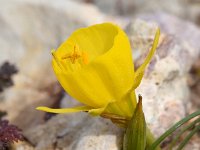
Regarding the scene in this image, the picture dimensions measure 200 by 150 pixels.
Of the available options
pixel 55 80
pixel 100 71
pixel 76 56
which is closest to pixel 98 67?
pixel 100 71

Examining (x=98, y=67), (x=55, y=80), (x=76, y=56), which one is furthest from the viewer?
(x=55, y=80)

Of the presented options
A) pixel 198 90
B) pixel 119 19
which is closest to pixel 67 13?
pixel 119 19

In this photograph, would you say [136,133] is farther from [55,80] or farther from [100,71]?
[55,80]

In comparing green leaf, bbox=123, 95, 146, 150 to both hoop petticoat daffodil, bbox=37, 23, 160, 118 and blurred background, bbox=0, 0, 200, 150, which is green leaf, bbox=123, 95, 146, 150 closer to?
hoop petticoat daffodil, bbox=37, 23, 160, 118

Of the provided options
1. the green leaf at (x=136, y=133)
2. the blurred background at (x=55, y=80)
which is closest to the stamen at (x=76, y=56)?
the green leaf at (x=136, y=133)

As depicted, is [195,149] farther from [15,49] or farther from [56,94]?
[15,49]
